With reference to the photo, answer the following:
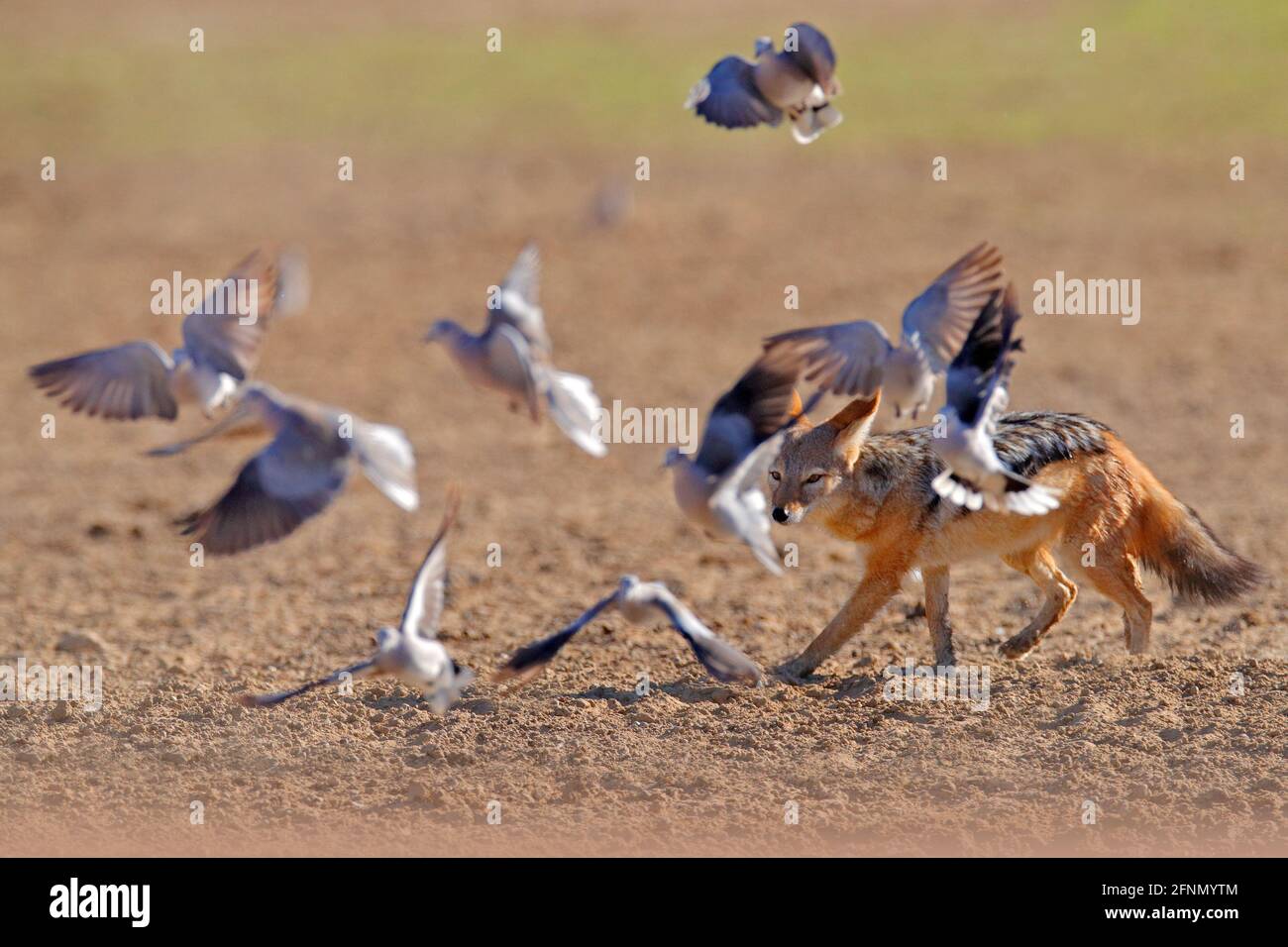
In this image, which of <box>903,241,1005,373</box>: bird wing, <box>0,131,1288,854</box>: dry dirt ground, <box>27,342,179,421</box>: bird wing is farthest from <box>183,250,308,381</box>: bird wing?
<box>903,241,1005,373</box>: bird wing

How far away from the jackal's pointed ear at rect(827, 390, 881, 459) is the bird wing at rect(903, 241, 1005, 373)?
16.9 inches

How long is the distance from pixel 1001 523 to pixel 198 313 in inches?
155

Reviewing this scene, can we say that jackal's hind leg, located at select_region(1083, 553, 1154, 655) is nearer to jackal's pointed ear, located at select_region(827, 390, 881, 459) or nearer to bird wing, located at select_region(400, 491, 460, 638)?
jackal's pointed ear, located at select_region(827, 390, 881, 459)

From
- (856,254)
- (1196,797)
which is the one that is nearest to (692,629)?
(1196,797)

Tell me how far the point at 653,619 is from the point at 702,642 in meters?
0.27

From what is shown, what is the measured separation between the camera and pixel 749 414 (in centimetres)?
727

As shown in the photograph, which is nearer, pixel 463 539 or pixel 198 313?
pixel 198 313

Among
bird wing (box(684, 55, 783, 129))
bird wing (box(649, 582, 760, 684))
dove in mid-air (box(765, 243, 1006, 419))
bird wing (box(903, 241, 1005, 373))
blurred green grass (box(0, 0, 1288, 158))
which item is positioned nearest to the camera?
bird wing (box(649, 582, 760, 684))

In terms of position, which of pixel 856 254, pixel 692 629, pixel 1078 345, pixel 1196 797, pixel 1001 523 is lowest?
pixel 1196 797

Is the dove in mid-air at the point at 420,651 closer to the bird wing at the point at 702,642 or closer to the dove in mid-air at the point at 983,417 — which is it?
the bird wing at the point at 702,642

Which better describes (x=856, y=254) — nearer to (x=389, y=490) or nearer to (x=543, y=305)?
(x=543, y=305)

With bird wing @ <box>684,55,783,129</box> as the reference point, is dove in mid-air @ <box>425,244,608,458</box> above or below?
below

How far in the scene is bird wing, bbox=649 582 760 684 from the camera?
6945 mm

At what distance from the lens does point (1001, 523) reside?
338 inches
